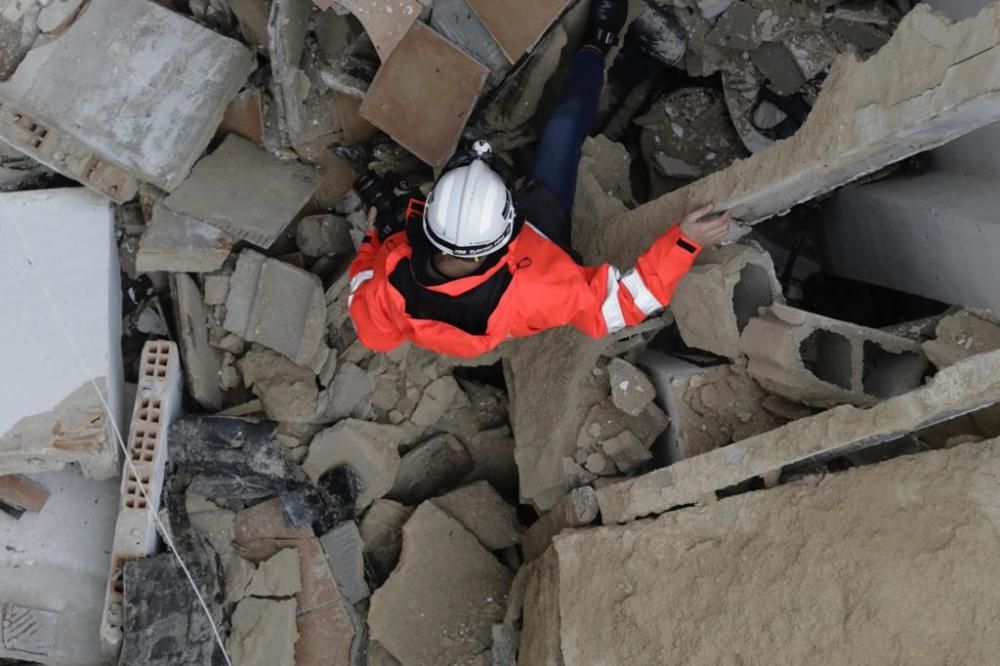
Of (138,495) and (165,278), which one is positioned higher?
(165,278)

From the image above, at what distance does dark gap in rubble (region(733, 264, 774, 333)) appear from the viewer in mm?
3461

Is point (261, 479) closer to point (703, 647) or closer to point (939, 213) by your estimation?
point (703, 647)

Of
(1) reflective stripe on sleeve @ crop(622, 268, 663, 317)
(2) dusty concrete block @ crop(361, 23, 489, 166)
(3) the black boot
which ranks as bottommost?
(1) reflective stripe on sleeve @ crop(622, 268, 663, 317)

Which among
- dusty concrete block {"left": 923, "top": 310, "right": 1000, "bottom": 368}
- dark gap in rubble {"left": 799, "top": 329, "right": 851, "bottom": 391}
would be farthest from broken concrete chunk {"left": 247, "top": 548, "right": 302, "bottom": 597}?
dusty concrete block {"left": 923, "top": 310, "right": 1000, "bottom": 368}

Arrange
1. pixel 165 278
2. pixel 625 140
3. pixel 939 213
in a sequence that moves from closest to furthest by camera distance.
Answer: pixel 939 213 < pixel 165 278 < pixel 625 140

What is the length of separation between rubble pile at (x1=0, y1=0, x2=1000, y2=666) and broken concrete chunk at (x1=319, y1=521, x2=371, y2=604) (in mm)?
11

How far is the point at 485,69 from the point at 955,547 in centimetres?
264

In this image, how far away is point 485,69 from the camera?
4.00 metres

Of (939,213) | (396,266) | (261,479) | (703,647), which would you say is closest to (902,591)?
(703,647)

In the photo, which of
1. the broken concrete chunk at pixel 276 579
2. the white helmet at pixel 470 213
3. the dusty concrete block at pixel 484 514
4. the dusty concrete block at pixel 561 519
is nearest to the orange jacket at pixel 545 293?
the white helmet at pixel 470 213

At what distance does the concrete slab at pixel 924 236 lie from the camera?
11.3ft

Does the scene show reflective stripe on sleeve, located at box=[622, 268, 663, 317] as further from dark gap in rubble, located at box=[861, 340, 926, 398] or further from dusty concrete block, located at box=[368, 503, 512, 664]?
dusty concrete block, located at box=[368, 503, 512, 664]

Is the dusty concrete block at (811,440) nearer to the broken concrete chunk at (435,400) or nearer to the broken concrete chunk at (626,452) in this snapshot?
the broken concrete chunk at (626,452)

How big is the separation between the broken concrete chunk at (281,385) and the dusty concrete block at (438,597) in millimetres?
706
